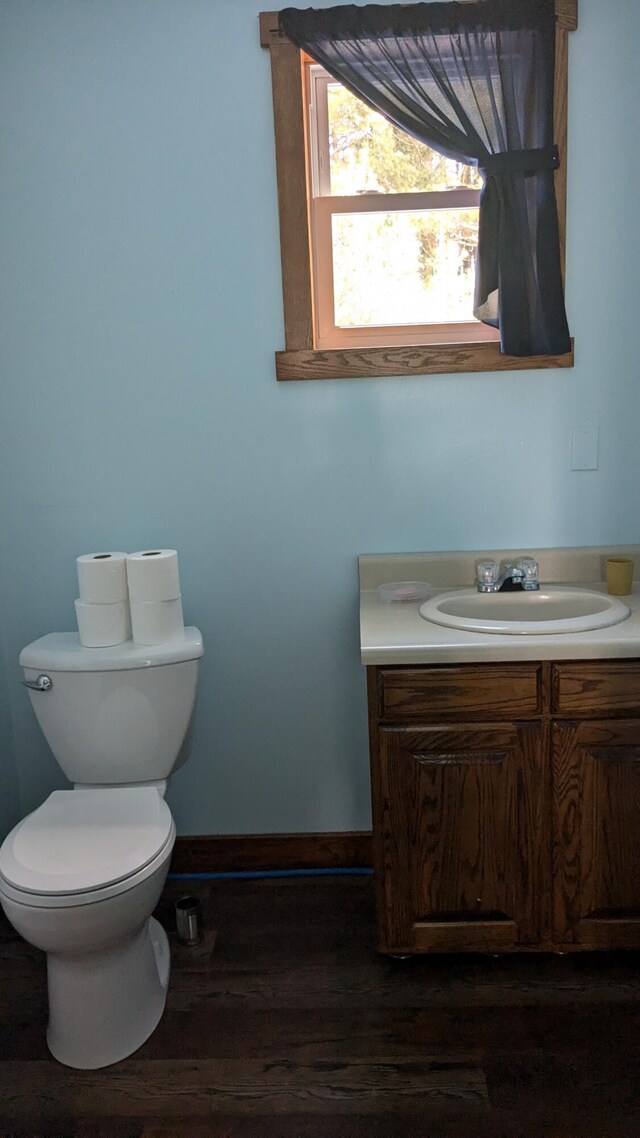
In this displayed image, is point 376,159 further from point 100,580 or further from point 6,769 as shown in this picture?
point 6,769

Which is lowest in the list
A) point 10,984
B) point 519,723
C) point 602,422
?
point 10,984

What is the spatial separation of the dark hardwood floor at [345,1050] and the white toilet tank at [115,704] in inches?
19.2

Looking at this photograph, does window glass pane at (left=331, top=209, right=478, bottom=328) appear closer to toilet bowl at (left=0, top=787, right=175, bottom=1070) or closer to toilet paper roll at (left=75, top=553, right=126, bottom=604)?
toilet paper roll at (left=75, top=553, right=126, bottom=604)

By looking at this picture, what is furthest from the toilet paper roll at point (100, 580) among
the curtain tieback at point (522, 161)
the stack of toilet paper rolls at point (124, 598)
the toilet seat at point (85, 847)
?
the curtain tieback at point (522, 161)

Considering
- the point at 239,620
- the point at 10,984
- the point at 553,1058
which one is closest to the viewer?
the point at 553,1058

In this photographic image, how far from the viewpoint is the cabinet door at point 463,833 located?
1753 millimetres

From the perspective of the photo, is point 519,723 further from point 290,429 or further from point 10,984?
point 10,984

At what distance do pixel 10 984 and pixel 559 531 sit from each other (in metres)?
1.74

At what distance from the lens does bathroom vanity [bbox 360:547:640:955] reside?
5.65 ft

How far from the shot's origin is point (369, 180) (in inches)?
85.7

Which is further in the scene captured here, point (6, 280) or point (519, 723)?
point (6, 280)

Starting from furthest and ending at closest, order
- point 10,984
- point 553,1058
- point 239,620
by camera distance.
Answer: point 239,620 → point 10,984 → point 553,1058

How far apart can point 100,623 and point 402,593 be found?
0.75m

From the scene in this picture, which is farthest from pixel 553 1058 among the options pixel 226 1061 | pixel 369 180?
pixel 369 180
